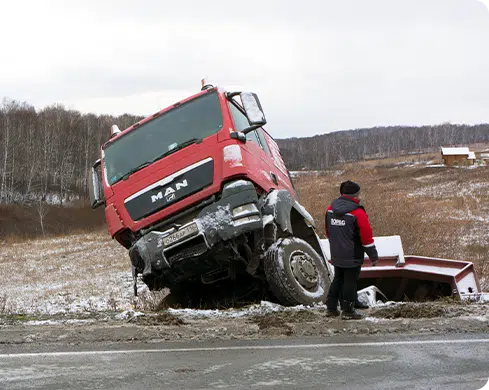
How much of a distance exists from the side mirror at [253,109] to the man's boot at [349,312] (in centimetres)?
231

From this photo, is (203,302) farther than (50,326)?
Yes

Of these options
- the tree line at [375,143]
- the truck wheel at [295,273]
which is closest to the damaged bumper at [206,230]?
the truck wheel at [295,273]

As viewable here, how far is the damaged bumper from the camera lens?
6.43m

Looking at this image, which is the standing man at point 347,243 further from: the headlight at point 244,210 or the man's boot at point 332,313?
the headlight at point 244,210

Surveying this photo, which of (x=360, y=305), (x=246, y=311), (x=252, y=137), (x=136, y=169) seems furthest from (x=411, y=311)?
(x=136, y=169)

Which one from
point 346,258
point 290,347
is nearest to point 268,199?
point 346,258

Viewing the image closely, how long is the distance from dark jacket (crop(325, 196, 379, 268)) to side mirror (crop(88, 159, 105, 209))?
10.4 feet

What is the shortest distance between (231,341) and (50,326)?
1.97 m

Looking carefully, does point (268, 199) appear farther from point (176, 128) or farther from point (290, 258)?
point (176, 128)

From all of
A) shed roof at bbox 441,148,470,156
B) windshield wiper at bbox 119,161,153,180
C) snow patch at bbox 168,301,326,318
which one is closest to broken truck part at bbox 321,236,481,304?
snow patch at bbox 168,301,326,318

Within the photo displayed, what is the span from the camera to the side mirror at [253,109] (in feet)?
22.4

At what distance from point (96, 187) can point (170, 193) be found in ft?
4.54

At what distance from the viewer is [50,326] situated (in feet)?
19.0

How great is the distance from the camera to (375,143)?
157 metres
